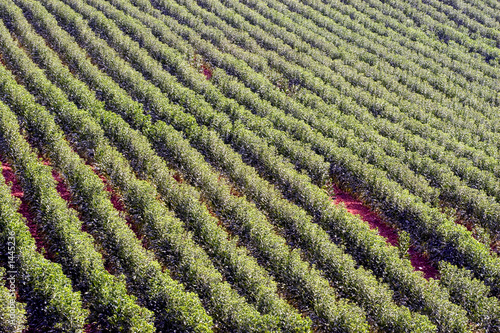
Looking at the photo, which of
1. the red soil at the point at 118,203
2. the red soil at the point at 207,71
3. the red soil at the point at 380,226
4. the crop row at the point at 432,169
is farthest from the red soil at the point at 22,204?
the red soil at the point at 207,71

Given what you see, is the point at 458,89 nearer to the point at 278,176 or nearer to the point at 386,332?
the point at 278,176

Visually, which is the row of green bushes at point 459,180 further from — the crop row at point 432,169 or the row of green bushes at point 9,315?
the row of green bushes at point 9,315

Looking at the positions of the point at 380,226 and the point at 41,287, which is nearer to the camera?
the point at 41,287

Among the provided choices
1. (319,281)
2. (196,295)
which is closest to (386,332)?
(319,281)

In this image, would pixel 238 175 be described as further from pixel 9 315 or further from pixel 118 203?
pixel 9 315

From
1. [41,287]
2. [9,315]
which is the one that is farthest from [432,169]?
[9,315]

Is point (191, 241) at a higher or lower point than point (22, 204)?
higher

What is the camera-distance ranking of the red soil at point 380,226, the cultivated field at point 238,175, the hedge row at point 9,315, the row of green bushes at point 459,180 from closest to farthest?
the hedge row at point 9,315 < the cultivated field at point 238,175 < the red soil at point 380,226 < the row of green bushes at point 459,180
